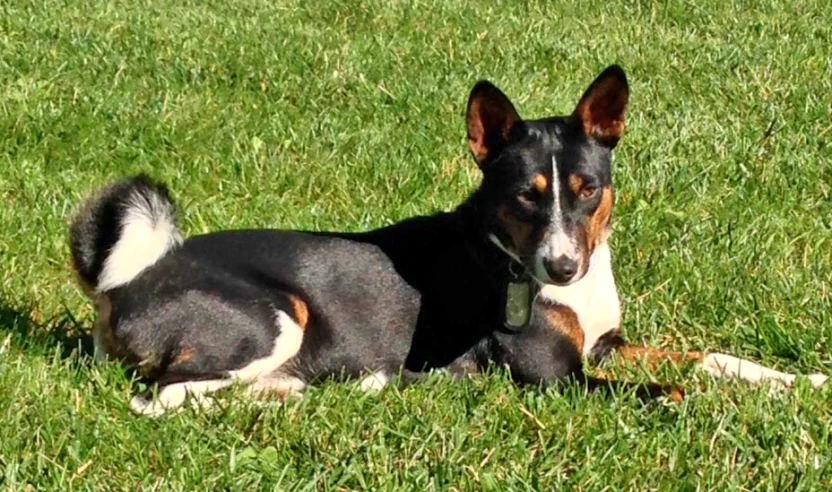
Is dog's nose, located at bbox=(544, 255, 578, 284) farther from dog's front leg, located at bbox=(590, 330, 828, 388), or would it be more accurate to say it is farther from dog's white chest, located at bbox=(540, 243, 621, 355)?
dog's front leg, located at bbox=(590, 330, 828, 388)

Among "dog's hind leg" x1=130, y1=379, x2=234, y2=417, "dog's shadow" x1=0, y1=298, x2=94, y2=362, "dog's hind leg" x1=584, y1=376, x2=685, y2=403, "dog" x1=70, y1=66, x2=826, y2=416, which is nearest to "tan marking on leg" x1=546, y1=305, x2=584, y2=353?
"dog" x1=70, y1=66, x2=826, y2=416

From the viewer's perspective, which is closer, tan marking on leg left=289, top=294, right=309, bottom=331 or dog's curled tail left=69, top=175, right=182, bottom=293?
dog's curled tail left=69, top=175, right=182, bottom=293

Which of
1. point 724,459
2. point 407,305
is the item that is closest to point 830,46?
point 407,305

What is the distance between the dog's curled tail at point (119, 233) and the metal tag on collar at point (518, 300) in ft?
3.93

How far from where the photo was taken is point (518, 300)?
4.55 meters

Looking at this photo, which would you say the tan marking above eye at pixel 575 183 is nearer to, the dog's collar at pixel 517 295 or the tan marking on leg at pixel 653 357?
the dog's collar at pixel 517 295

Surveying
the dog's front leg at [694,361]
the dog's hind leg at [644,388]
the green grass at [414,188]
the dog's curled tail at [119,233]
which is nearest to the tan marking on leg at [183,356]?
the green grass at [414,188]

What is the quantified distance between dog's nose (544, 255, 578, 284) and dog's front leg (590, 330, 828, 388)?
1.95 feet

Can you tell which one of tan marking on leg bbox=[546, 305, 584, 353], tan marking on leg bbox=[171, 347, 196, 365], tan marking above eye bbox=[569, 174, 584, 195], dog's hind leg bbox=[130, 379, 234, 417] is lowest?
dog's hind leg bbox=[130, 379, 234, 417]

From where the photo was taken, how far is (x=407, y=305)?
4.69m

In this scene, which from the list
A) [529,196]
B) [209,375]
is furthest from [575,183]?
[209,375]

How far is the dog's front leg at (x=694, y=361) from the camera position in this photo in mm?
4406

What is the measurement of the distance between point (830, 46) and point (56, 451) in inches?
253

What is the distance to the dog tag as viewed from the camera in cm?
453
